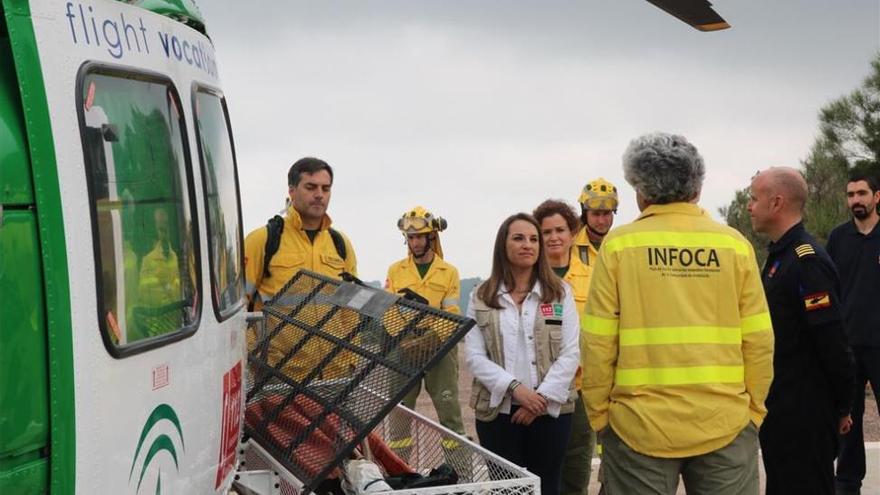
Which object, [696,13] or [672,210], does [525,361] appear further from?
[696,13]

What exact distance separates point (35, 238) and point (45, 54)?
509 mm

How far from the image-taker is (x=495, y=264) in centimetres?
640

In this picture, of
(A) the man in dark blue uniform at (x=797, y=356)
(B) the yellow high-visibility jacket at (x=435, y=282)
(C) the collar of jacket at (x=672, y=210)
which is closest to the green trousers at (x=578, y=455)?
(A) the man in dark blue uniform at (x=797, y=356)

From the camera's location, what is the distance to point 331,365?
205 inches

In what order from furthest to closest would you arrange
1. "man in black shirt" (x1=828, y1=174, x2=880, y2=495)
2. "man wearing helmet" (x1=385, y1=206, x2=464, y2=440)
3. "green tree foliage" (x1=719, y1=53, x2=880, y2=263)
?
"green tree foliage" (x1=719, y1=53, x2=880, y2=263), "man wearing helmet" (x1=385, y1=206, x2=464, y2=440), "man in black shirt" (x1=828, y1=174, x2=880, y2=495)

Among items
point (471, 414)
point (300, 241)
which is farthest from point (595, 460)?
point (471, 414)

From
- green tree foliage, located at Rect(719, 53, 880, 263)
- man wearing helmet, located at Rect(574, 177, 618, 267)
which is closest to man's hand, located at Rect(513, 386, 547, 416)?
man wearing helmet, located at Rect(574, 177, 618, 267)

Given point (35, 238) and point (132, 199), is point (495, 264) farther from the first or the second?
point (35, 238)

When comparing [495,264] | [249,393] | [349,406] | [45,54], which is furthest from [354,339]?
[45,54]

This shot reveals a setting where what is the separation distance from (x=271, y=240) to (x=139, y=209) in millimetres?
2917

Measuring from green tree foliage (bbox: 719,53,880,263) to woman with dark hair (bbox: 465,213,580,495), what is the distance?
14406mm

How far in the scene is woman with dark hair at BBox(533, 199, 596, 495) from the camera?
700cm

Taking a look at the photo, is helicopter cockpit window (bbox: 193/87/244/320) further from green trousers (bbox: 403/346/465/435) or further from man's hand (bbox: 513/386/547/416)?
green trousers (bbox: 403/346/465/435)

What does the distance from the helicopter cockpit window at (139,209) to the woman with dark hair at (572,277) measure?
310 centimetres
